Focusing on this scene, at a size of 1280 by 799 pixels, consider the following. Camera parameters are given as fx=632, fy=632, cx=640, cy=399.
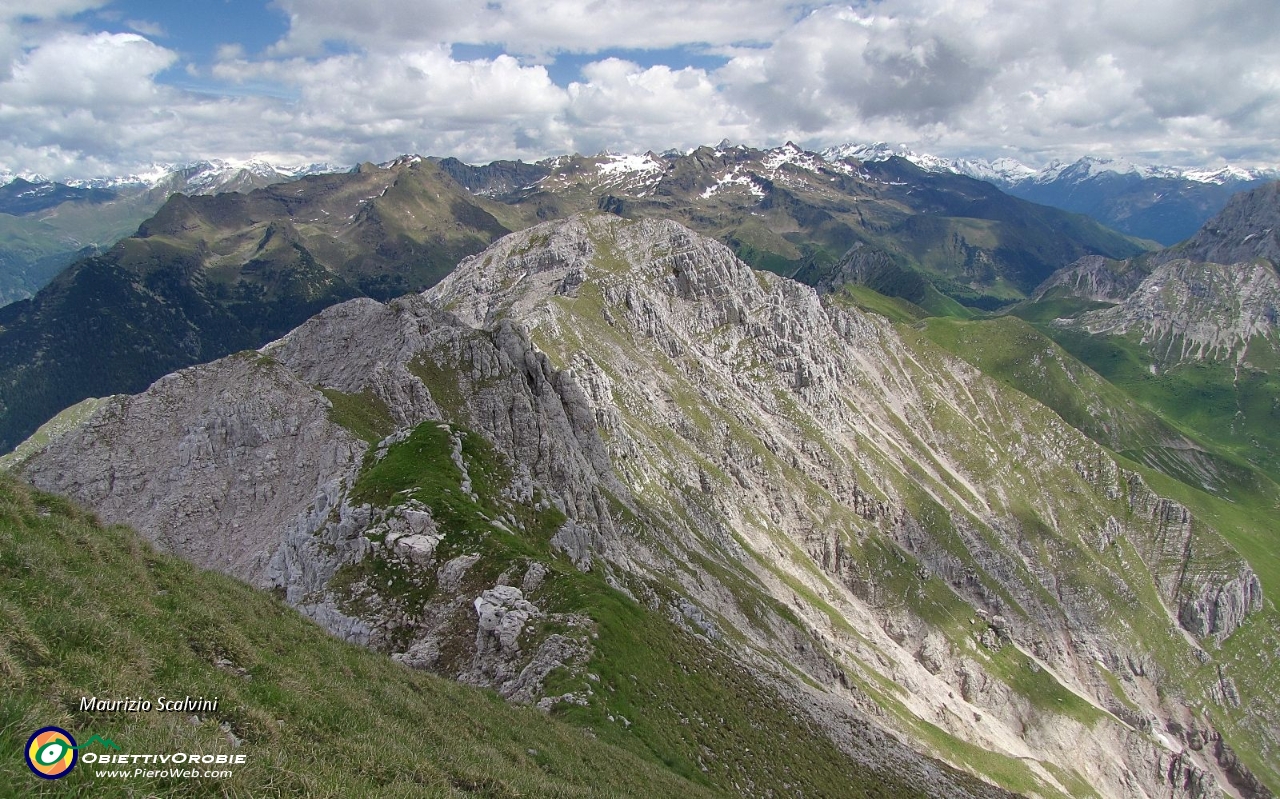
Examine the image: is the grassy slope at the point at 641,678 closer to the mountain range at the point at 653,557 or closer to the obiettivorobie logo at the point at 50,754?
the mountain range at the point at 653,557

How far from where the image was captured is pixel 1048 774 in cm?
12262

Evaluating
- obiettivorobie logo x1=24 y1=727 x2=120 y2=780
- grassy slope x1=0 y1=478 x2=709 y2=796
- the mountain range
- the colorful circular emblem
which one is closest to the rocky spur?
grassy slope x1=0 y1=478 x2=709 y2=796

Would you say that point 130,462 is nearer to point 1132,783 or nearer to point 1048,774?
point 1048,774

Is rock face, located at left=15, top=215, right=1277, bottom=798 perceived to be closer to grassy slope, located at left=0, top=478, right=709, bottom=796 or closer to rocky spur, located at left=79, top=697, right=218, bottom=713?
grassy slope, located at left=0, top=478, right=709, bottom=796

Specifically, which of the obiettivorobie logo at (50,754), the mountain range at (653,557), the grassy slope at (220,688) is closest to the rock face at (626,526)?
the mountain range at (653,557)

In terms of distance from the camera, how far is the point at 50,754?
7844 mm

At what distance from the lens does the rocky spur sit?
10414 mm

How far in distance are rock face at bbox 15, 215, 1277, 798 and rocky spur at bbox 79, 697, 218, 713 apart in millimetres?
23372

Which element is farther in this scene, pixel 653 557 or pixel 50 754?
pixel 653 557

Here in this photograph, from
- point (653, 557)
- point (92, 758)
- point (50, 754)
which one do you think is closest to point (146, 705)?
point (92, 758)

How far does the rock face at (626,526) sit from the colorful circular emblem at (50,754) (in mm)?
27925

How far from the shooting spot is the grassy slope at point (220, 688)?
9883 millimetres

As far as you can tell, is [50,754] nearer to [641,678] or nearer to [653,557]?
[641,678]

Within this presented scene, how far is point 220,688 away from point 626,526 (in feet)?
267
